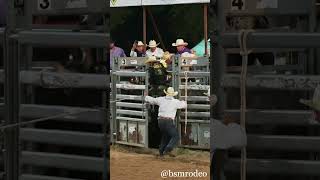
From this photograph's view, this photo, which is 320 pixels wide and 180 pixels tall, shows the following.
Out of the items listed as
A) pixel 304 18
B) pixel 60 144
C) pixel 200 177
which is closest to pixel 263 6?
pixel 304 18

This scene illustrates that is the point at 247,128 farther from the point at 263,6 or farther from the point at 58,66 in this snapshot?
the point at 58,66

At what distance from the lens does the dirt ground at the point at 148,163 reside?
1700mm

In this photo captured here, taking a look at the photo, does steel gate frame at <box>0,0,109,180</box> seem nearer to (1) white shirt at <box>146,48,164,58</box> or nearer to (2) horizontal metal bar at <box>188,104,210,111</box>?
(1) white shirt at <box>146,48,164,58</box>

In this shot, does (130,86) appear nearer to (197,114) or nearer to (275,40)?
(197,114)

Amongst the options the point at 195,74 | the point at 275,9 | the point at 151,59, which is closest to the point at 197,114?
the point at 195,74

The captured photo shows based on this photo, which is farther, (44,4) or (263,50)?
(44,4)

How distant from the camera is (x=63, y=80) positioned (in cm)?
197

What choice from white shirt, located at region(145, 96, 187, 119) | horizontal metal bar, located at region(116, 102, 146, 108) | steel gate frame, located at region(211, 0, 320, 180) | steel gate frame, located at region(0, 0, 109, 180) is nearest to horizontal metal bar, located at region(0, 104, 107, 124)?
steel gate frame, located at region(0, 0, 109, 180)

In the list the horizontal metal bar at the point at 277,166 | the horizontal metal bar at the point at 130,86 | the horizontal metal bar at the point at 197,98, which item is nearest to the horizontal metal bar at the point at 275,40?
the horizontal metal bar at the point at 197,98

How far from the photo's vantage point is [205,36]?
1702 millimetres

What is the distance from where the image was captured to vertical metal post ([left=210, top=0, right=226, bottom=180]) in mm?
1801

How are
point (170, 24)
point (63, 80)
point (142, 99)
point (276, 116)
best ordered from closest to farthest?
point (170, 24)
point (142, 99)
point (276, 116)
point (63, 80)

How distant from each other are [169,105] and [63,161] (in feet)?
1.90

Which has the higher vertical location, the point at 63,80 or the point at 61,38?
the point at 61,38
